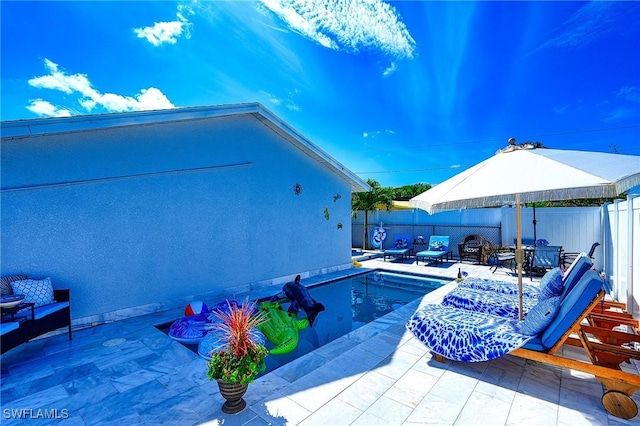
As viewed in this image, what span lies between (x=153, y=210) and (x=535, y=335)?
8690mm

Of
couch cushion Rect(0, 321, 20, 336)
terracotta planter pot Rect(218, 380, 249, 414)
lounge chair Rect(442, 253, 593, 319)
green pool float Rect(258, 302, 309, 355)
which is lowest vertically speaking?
green pool float Rect(258, 302, 309, 355)

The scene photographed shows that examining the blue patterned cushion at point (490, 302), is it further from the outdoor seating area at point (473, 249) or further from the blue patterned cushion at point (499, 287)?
the outdoor seating area at point (473, 249)

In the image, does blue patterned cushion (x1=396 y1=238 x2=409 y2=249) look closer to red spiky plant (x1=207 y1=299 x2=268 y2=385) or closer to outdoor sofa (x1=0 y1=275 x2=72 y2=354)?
red spiky plant (x1=207 y1=299 x2=268 y2=385)

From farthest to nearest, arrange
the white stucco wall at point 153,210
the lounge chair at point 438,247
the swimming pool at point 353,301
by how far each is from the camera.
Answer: the lounge chair at point 438,247 < the white stucco wall at point 153,210 < the swimming pool at point 353,301

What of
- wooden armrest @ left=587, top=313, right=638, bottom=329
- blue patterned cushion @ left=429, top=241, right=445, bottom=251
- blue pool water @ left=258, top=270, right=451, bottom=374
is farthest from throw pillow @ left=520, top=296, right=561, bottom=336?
blue patterned cushion @ left=429, top=241, right=445, bottom=251

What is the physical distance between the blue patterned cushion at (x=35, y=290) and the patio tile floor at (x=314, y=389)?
2.98 feet

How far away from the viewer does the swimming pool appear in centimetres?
603

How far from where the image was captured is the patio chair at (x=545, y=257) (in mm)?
10281

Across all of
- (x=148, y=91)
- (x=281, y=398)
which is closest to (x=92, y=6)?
(x=148, y=91)

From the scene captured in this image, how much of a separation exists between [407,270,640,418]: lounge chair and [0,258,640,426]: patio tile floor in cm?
30

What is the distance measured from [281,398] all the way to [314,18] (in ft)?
39.4

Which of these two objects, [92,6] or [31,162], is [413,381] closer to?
[31,162]

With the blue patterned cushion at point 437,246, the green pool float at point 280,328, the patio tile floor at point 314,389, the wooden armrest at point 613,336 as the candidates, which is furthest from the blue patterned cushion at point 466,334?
the blue patterned cushion at point 437,246

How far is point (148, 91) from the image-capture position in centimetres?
1137
